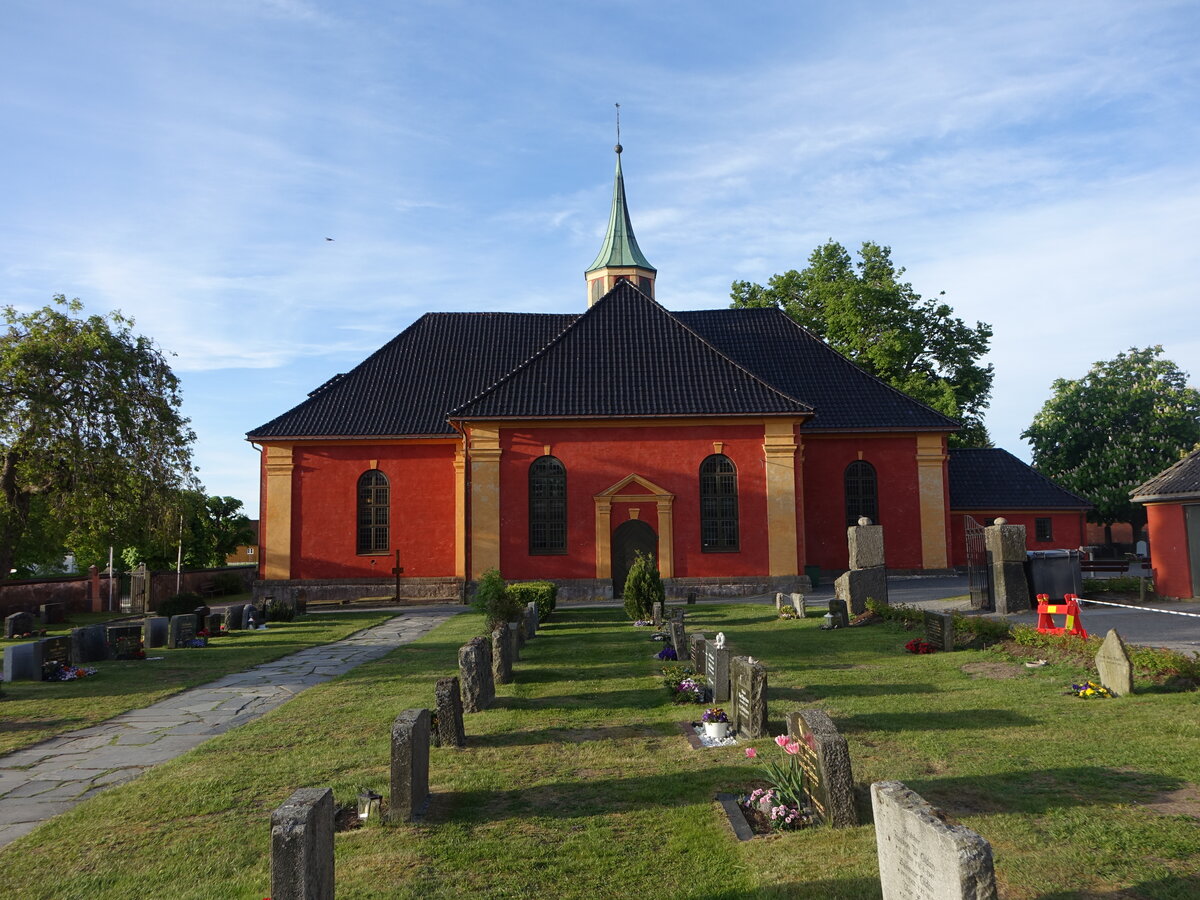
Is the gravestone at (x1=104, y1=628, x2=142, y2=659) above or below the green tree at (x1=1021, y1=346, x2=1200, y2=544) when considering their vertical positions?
below

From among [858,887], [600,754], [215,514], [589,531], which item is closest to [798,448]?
[589,531]

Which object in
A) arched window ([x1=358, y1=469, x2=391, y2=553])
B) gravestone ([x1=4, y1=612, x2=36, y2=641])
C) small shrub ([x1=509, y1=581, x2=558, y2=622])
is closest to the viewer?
gravestone ([x1=4, y1=612, x2=36, y2=641])

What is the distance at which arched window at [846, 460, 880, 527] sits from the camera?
101ft

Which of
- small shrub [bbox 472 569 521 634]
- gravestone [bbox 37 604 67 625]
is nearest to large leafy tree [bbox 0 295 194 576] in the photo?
gravestone [bbox 37 604 67 625]

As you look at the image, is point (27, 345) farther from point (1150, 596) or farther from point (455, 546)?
point (1150, 596)

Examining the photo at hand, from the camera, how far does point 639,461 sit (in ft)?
90.1

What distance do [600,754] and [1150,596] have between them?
1720cm

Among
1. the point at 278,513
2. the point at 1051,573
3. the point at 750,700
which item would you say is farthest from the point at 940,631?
the point at 278,513

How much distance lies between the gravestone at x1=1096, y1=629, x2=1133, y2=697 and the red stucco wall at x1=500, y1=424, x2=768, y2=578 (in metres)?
16.9

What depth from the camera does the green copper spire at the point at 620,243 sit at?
41.7 metres

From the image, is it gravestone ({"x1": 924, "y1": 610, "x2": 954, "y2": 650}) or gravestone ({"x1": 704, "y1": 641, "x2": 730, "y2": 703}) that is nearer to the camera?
gravestone ({"x1": 704, "y1": 641, "x2": 730, "y2": 703})

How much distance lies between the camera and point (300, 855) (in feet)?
15.0

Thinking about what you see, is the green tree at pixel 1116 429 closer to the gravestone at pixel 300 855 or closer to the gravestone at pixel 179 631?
the gravestone at pixel 179 631

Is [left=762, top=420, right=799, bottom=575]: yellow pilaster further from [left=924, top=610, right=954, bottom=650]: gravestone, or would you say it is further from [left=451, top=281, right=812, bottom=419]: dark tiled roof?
[left=924, top=610, right=954, bottom=650]: gravestone
